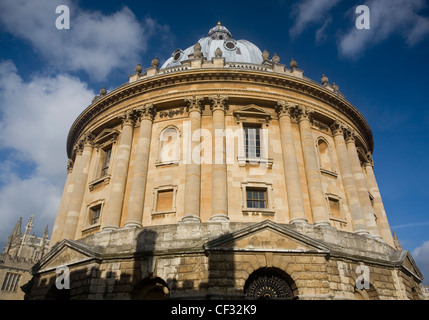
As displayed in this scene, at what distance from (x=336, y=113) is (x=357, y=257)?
37.7 ft

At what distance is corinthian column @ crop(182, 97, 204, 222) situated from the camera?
1831 centimetres

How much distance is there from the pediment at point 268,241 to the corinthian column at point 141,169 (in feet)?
18.2

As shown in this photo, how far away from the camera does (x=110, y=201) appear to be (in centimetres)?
2023

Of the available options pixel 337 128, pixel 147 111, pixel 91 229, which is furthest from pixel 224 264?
pixel 337 128

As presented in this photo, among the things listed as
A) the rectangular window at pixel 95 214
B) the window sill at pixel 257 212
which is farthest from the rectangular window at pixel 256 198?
the rectangular window at pixel 95 214

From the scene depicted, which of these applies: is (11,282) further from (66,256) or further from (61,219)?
(66,256)

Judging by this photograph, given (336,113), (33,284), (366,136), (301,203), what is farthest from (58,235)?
(366,136)

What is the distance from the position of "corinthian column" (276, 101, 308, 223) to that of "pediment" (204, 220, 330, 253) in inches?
78.3

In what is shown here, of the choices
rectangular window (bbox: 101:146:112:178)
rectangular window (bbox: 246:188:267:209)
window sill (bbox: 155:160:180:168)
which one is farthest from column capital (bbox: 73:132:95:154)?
rectangular window (bbox: 246:188:267:209)

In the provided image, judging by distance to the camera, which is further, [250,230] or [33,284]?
[33,284]

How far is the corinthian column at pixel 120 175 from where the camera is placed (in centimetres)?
1969

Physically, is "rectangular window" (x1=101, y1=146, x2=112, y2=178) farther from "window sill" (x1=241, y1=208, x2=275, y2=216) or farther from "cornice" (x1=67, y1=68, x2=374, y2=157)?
"window sill" (x1=241, y1=208, x2=275, y2=216)

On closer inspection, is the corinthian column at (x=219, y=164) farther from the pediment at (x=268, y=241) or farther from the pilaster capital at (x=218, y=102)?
the pediment at (x=268, y=241)
